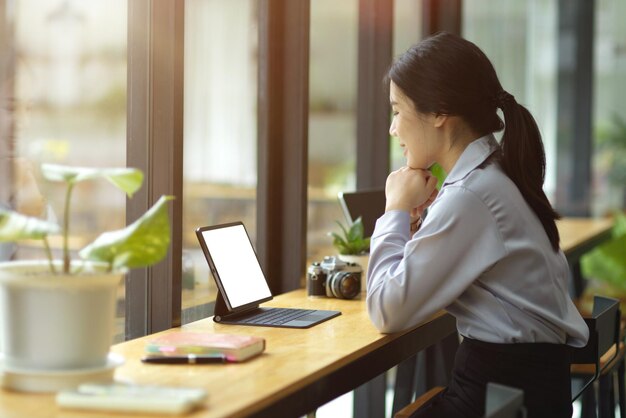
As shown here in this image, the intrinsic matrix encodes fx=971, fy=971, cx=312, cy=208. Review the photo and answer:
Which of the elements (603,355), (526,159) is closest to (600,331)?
(603,355)

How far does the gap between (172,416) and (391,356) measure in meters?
0.87

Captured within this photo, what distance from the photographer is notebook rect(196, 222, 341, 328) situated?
2.45 metres

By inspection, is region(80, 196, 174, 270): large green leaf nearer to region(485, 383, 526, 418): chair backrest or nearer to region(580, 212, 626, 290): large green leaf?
region(485, 383, 526, 418): chair backrest

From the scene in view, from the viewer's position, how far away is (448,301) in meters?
2.10

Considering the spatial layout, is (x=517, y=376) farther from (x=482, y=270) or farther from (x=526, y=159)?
(x=526, y=159)

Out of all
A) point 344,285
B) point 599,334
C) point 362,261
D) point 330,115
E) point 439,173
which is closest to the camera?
point 599,334

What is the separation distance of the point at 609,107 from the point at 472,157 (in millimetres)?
5182

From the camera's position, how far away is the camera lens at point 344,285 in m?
2.86

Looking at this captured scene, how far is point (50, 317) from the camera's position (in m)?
1.64

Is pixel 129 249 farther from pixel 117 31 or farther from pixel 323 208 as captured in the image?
pixel 323 208

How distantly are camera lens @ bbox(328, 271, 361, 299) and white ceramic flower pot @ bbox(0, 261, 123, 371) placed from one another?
1.25 m

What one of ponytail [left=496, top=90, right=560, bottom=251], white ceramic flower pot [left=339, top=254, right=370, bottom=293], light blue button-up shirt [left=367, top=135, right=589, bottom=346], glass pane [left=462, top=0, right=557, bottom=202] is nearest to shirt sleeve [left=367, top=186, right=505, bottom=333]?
light blue button-up shirt [left=367, top=135, right=589, bottom=346]

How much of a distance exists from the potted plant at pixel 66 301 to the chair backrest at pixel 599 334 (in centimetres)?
122

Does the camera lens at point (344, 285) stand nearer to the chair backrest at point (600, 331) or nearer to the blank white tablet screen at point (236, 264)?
the blank white tablet screen at point (236, 264)
